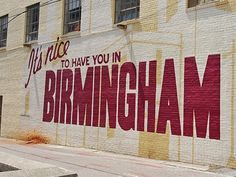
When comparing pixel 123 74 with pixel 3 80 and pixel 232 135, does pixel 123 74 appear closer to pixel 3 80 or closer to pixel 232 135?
pixel 232 135

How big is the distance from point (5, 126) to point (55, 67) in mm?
5589

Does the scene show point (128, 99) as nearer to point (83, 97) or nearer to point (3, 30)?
point (83, 97)

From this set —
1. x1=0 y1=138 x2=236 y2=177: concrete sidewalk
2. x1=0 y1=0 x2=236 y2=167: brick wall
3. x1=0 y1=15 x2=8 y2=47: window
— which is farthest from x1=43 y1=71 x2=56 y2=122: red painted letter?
x1=0 y1=15 x2=8 y2=47: window

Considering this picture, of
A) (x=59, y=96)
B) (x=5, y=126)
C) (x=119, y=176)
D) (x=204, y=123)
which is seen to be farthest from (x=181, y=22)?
(x=5, y=126)

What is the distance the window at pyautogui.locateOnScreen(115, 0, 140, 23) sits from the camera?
17.4 m

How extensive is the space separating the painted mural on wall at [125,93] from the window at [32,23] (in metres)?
1.33

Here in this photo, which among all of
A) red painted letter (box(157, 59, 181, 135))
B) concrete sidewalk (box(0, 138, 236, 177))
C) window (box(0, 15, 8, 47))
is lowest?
concrete sidewalk (box(0, 138, 236, 177))

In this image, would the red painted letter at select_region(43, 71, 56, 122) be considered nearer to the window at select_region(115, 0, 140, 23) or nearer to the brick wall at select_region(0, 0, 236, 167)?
the brick wall at select_region(0, 0, 236, 167)

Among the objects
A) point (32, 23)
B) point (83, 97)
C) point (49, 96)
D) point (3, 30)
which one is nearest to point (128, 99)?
point (83, 97)

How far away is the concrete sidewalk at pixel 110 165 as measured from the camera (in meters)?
12.3

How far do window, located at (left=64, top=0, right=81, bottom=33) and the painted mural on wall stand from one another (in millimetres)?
739

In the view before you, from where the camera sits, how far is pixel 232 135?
13250mm

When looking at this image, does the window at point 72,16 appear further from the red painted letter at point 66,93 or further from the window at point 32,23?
the window at point 32,23

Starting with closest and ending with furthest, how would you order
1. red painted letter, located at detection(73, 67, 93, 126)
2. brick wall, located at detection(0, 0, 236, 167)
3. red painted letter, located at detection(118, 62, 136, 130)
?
brick wall, located at detection(0, 0, 236, 167) → red painted letter, located at detection(118, 62, 136, 130) → red painted letter, located at detection(73, 67, 93, 126)
